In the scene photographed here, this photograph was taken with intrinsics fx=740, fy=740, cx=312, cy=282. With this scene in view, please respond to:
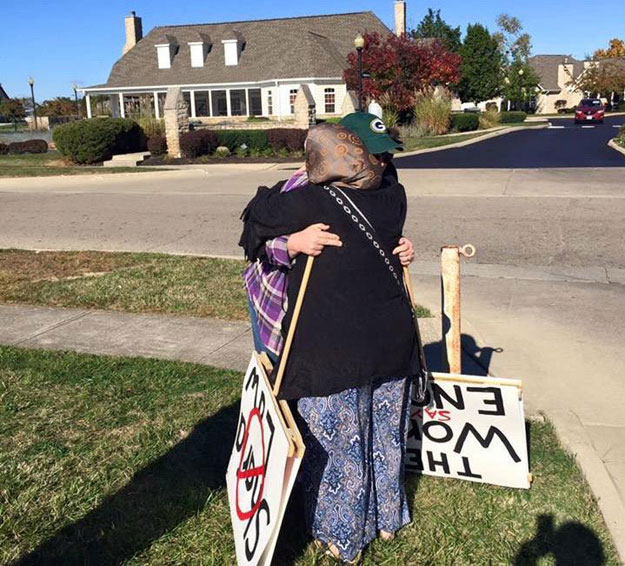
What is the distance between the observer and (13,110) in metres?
65.2

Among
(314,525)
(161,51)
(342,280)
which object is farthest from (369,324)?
(161,51)

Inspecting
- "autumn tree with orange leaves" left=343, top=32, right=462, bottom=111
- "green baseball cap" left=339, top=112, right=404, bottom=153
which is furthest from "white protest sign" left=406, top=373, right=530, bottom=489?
"autumn tree with orange leaves" left=343, top=32, right=462, bottom=111

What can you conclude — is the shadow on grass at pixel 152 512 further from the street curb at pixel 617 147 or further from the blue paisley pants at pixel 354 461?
the street curb at pixel 617 147

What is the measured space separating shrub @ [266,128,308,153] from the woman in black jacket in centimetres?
2283

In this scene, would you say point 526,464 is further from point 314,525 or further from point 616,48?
point 616,48

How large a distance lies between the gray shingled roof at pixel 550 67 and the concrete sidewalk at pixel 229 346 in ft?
262

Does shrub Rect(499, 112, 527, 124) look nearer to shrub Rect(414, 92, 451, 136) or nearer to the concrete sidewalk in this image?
shrub Rect(414, 92, 451, 136)

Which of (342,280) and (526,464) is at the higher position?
(342,280)

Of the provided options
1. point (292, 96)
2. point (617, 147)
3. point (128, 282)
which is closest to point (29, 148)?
point (292, 96)

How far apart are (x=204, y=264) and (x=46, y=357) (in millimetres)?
3228

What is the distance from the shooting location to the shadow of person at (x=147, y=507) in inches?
124

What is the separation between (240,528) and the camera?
289 cm

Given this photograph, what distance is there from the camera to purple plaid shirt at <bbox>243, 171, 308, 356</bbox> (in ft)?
9.33

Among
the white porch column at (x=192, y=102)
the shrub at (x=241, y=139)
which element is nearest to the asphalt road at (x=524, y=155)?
the shrub at (x=241, y=139)
